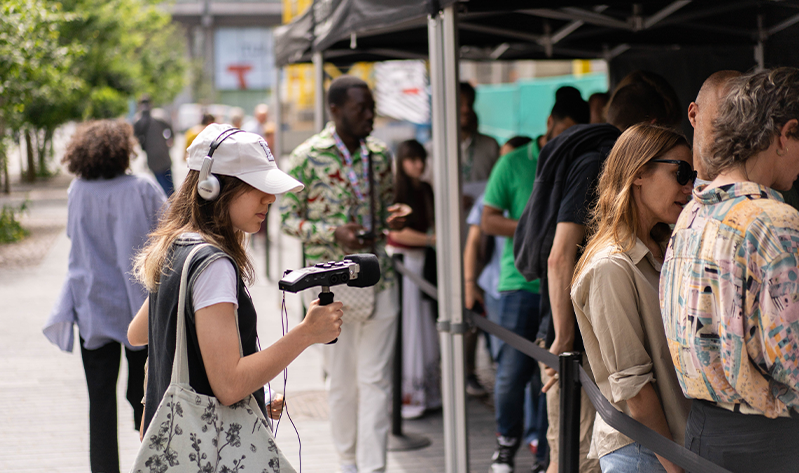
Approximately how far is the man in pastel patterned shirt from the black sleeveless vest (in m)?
2.29

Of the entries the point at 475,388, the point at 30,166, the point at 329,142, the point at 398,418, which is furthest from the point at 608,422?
the point at 30,166

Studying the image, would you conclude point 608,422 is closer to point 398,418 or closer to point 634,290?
point 634,290

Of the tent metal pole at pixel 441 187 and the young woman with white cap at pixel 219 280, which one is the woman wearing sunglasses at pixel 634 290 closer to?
the young woman with white cap at pixel 219 280

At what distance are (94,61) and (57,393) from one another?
55.1ft

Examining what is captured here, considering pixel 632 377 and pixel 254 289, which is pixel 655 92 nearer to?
pixel 632 377

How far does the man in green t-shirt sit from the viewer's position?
4.72 metres

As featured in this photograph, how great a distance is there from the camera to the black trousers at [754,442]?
2164 mm

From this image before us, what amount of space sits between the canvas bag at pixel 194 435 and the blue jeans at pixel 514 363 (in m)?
2.67

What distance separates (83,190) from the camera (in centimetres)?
418

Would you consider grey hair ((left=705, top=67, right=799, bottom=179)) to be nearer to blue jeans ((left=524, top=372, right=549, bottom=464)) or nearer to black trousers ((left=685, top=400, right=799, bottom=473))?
black trousers ((left=685, top=400, right=799, bottom=473))

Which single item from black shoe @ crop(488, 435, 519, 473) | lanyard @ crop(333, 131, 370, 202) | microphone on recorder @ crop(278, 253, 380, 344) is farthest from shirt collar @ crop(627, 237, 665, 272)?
black shoe @ crop(488, 435, 519, 473)

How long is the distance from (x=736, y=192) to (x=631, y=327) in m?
0.59

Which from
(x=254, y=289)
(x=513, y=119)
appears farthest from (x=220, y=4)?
(x=254, y=289)

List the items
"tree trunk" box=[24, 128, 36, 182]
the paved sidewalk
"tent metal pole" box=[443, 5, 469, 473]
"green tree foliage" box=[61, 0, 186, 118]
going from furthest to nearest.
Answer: "tree trunk" box=[24, 128, 36, 182] < "green tree foliage" box=[61, 0, 186, 118] < the paved sidewalk < "tent metal pole" box=[443, 5, 469, 473]
